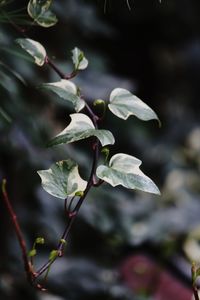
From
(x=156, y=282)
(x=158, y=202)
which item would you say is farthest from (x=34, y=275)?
(x=158, y=202)

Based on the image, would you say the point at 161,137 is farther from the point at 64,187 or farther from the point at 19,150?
the point at 64,187

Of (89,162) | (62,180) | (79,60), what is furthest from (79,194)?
(89,162)

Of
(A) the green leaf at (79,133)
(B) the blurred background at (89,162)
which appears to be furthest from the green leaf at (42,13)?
(A) the green leaf at (79,133)

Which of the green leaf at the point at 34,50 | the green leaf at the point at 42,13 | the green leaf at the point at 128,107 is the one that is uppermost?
the green leaf at the point at 42,13

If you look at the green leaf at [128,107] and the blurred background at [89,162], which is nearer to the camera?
the green leaf at [128,107]

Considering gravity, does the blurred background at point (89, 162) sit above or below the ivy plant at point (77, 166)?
below

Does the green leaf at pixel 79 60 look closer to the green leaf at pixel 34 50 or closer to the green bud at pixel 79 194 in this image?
the green leaf at pixel 34 50

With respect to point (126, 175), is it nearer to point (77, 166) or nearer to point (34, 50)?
point (77, 166)
